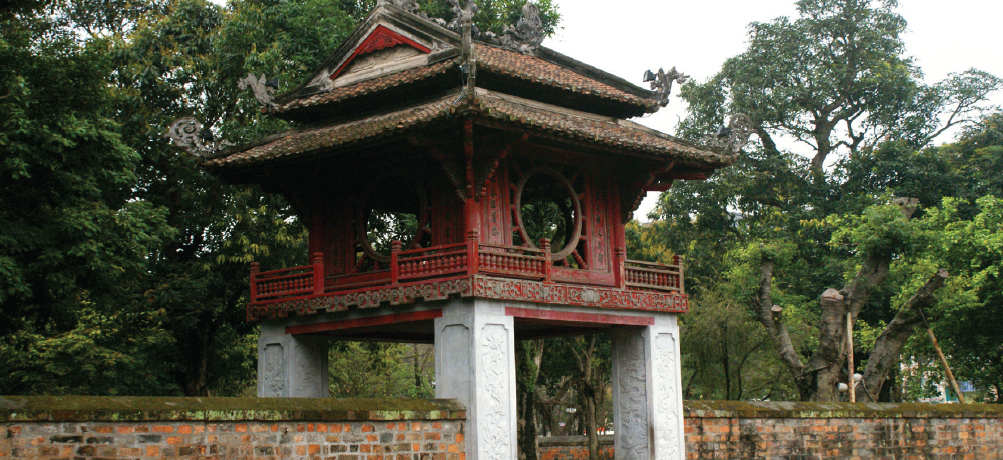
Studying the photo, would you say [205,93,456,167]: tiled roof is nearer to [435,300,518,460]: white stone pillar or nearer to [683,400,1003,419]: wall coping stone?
[435,300,518,460]: white stone pillar

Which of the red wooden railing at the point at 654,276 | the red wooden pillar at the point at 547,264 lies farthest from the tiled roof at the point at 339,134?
the red wooden railing at the point at 654,276

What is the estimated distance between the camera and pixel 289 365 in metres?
18.1

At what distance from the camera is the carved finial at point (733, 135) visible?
19281 mm

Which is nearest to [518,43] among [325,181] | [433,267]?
[325,181]

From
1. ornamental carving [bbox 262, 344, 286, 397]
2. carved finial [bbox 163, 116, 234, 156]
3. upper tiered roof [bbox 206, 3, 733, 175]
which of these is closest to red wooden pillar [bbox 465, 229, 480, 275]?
upper tiered roof [bbox 206, 3, 733, 175]

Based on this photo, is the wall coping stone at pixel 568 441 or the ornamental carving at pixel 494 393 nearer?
the ornamental carving at pixel 494 393

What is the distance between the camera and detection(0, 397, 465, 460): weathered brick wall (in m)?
10.6

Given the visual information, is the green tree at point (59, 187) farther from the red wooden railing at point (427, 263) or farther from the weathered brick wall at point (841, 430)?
the weathered brick wall at point (841, 430)

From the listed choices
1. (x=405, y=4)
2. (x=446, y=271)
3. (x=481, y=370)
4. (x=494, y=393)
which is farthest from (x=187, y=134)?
(x=494, y=393)

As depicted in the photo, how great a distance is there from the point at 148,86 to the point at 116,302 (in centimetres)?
648

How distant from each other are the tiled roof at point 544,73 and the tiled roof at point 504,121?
1.55ft

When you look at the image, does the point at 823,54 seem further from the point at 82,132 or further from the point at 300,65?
the point at 82,132

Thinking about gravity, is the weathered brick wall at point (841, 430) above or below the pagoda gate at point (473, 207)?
below

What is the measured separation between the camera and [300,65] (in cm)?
2466
